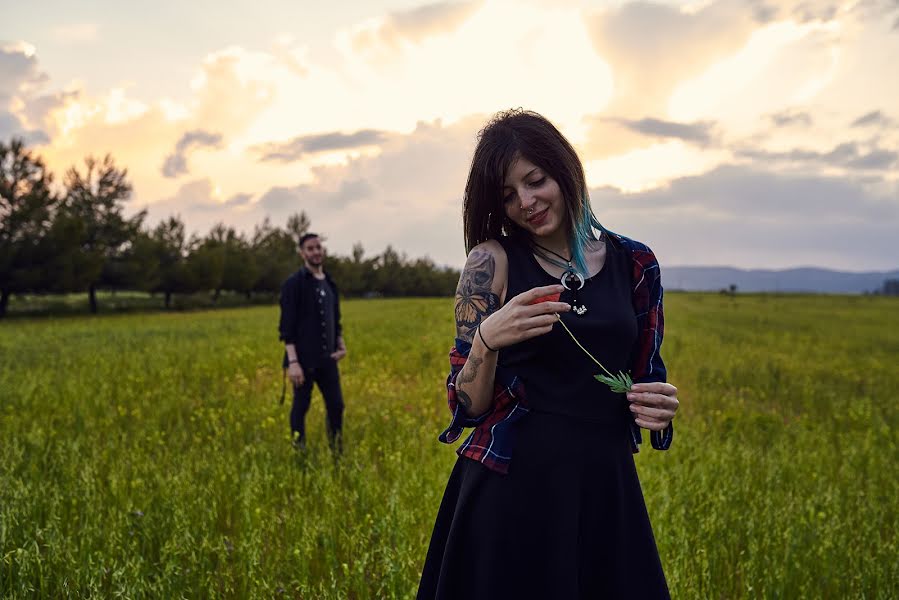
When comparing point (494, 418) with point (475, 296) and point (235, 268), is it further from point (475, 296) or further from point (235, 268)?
point (235, 268)

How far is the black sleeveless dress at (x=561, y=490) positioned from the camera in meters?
2.16

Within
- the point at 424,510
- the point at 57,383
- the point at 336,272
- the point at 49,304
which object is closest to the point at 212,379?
the point at 57,383

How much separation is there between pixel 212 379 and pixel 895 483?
11.0 m

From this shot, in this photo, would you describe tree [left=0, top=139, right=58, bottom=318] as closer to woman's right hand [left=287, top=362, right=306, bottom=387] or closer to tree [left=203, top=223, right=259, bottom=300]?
tree [left=203, top=223, right=259, bottom=300]

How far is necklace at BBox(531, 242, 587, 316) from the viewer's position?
2186 mm

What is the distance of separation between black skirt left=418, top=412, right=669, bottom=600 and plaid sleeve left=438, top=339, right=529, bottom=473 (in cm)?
5

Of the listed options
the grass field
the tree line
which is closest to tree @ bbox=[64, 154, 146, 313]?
the tree line

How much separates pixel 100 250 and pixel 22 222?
6616 millimetres

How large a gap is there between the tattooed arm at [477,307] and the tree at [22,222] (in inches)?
1791

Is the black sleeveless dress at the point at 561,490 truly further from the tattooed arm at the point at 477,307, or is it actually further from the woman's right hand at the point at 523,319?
the woman's right hand at the point at 523,319

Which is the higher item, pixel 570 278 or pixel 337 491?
pixel 570 278

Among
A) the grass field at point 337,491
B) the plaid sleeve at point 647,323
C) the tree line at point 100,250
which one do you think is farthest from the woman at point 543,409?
the tree line at point 100,250

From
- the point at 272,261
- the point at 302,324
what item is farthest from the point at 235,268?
the point at 302,324

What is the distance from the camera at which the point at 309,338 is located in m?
6.94
